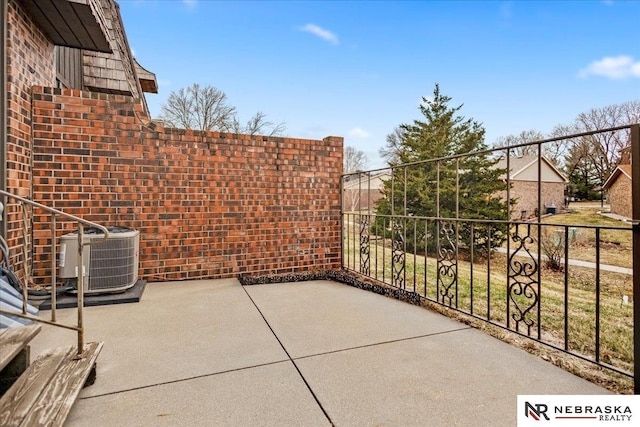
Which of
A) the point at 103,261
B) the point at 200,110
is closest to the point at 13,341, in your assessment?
the point at 103,261

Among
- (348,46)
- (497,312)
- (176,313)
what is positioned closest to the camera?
(176,313)

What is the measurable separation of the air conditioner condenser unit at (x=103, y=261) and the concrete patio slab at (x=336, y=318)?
1.27 metres

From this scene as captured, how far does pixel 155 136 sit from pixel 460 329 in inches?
148

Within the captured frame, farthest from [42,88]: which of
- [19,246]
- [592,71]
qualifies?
[592,71]

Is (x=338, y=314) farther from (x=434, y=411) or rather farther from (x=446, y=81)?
(x=446, y=81)

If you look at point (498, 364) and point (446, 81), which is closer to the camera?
point (498, 364)

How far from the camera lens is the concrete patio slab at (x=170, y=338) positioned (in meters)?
1.78

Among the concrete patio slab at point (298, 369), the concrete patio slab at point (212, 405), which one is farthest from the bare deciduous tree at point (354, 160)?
the concrete patio slab at point (212, 405)

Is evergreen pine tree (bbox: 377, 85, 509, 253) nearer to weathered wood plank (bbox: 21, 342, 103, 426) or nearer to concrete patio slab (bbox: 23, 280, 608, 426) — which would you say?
concrete patio slab (bbox: 23, 280, 608, 426)

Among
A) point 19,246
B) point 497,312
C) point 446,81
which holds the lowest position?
point 497,312

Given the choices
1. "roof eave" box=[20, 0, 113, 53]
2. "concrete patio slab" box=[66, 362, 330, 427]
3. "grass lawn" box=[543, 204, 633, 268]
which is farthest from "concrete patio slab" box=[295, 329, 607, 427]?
"roof eave" box=[20, 0, 113, 53]

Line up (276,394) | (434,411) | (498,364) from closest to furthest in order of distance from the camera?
1. (434,411)
2. (276,394)
3. (498,364)

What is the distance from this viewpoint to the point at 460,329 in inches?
96.5

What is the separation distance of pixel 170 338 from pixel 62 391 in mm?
876
